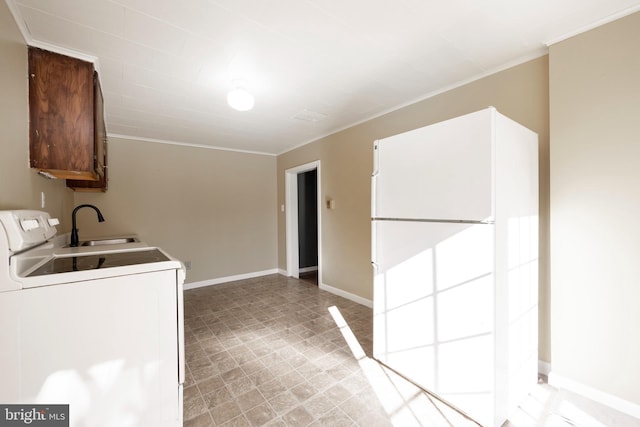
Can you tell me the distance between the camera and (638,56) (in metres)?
1.57

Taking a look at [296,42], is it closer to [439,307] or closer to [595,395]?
[439,307]

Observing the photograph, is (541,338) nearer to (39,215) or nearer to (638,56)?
(638,56)

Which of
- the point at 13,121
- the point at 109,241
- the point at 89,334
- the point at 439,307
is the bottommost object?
the point at 439,307

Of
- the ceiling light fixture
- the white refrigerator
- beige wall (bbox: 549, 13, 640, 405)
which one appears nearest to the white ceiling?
the ceiling light fixture

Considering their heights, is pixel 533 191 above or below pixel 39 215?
above

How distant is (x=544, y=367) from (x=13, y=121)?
3.88 meters

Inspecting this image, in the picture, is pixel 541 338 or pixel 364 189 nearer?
pixel 541 338

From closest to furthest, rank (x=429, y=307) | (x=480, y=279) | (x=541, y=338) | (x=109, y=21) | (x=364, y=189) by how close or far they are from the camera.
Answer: (x=480, y=279) → (x=109, y=21) → (x=429, y=307) → (x=541, y=338) → (x=364, y=189)

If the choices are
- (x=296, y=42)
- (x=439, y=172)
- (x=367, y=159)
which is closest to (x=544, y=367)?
(x=439, y=172)

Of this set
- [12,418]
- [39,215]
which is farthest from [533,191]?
[39,215]

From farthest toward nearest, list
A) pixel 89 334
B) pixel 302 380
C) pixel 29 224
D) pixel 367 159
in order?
pixel 367 159 < pixel 302 380 < pixel 29 224 < pixel 89 334

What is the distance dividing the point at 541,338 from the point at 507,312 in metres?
0.85

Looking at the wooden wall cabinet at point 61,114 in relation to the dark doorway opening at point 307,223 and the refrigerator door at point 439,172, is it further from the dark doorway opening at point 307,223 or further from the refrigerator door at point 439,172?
the dark doorway opening at point 307,223

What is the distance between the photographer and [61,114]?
1747 mm
